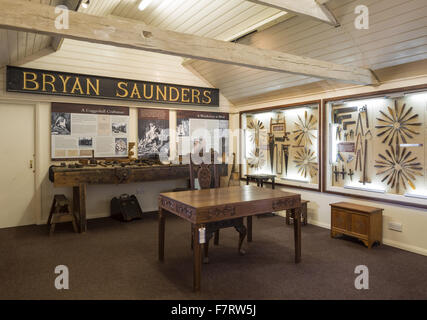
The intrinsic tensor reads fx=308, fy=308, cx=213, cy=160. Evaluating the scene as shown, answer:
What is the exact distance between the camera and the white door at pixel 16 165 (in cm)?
500

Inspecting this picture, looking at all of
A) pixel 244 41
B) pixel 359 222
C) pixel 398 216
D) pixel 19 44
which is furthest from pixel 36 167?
pixel 398 216

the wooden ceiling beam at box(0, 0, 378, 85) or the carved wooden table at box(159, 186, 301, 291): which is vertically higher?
the wooden ceiling beam at box(0, 0, 378, 85)

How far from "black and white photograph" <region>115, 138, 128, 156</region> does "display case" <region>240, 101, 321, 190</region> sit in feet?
8.59

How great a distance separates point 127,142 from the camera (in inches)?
231

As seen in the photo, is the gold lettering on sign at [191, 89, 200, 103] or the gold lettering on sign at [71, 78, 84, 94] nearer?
the gold lettering on sign at [71, 78, 84, 94]

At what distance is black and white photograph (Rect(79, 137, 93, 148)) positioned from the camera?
17.8 feet

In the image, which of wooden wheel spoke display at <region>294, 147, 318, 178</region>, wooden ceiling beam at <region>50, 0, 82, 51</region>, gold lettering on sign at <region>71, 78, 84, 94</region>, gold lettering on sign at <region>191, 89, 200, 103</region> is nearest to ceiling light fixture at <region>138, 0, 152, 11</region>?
wooden ceiling beam at <region>50, 0, 82, 51</region>

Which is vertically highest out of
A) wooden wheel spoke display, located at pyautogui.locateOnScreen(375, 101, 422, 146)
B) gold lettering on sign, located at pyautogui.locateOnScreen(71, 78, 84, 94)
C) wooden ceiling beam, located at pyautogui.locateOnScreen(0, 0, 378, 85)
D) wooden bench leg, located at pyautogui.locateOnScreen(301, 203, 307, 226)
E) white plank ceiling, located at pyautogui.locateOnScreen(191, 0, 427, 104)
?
white plank ceiling, located at pyautogui.locateOnScreen(191, 0, 427, 104)

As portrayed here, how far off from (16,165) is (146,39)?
12.5 ft

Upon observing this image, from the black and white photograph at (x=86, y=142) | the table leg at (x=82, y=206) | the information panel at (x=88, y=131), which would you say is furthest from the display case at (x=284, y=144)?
the table leg at (x=82, y=206)

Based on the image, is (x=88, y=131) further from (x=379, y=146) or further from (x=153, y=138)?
(x=379, y=146)

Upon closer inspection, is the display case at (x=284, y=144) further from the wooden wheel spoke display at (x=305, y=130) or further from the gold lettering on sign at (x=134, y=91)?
the gold lettering on sign at (x=134, y=91)

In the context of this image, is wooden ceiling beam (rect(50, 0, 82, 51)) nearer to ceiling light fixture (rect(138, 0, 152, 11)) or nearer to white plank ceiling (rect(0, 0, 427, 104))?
white plank ceiling (rect(0, 0, 427, 104))
